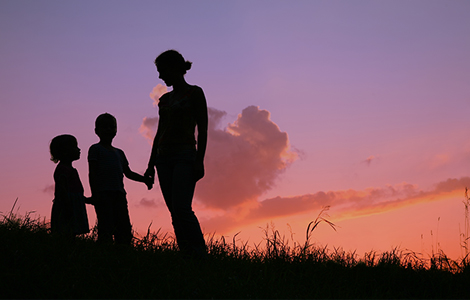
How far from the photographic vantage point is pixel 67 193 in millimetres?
5047

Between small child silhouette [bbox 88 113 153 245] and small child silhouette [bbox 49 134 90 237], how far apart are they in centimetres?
23

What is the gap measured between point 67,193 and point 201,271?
2.19 metres

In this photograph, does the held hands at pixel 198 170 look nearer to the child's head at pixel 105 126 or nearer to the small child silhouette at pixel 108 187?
the small child silhouette at pixel 108 187

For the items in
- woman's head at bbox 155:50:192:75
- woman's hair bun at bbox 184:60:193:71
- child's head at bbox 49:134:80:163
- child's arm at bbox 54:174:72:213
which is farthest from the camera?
child's head at bbox 49:134:80:163

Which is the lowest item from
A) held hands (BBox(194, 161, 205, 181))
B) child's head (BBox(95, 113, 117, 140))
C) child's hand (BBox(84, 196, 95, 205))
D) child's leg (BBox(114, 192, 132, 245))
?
child's leg (BBox(114, 192, 132, 245))

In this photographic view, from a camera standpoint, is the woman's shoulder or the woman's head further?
the woman's head

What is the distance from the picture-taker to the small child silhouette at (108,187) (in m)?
5.11

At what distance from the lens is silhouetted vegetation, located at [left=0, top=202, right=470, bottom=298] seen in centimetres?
346

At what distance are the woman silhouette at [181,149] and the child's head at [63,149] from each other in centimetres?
135

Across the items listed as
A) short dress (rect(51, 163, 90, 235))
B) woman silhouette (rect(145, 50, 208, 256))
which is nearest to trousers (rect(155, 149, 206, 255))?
woman silhouette (rect(145, 50, 208, 256))

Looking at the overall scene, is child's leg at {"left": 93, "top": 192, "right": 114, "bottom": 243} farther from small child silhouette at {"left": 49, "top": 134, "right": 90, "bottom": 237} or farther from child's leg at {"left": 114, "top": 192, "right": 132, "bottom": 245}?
small child silhouette at {"left": 49, "top": 134, "right": 90, "bottom": 237}

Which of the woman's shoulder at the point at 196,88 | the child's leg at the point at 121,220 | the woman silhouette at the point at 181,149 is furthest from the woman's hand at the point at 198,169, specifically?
the child's leg at the point at 121,220

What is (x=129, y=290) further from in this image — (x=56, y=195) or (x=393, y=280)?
(x=393, y=280)

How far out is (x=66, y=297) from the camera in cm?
326
